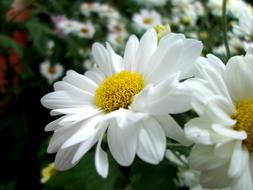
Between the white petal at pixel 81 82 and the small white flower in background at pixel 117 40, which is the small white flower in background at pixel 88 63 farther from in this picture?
the white petal at pixel 81 82

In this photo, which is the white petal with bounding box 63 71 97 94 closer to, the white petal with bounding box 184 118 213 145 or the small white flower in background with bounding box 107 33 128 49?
the white petal with bounding box 184 118 213 145

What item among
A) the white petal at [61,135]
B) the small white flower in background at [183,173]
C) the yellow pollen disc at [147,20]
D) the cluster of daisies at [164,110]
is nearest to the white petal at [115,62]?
the cluster of daisies at [164,110]

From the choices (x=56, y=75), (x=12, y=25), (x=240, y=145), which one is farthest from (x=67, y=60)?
(x=240, y=145)

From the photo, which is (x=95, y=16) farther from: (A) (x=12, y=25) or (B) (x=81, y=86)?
(B) (x=81, y=86)

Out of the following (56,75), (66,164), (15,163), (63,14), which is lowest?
(15,163)

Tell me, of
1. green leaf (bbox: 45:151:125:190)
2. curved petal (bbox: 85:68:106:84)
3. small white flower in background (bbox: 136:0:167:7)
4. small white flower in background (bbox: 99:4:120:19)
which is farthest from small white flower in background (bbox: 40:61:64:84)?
curved petal (bbox: 85:68:106:84)

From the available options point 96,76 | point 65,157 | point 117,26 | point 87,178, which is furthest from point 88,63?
point 65,157
